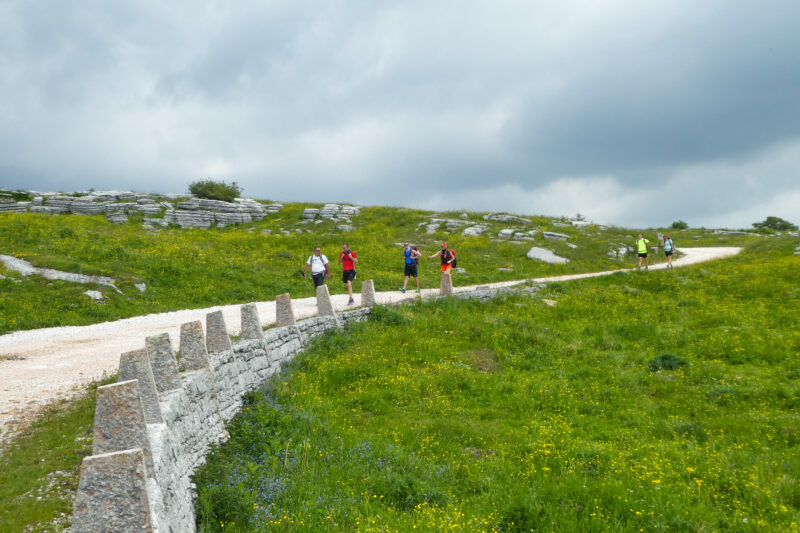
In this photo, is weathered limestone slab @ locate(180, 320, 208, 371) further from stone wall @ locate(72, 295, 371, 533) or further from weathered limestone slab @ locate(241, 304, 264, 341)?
weathered limestone slab @ locate(241, 304, 264, 341)

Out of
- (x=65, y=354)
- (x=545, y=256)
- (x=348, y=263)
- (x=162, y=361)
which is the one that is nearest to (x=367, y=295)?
(x=348, y=263)

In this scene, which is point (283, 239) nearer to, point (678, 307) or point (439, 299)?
point (439, 299)

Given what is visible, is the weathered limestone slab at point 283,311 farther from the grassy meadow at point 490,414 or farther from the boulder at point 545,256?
the boulder at point 545,256

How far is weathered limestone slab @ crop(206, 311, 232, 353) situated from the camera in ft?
28.9

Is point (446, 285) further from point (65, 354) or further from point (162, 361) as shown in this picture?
point (162, 361)

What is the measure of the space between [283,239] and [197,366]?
28119mm

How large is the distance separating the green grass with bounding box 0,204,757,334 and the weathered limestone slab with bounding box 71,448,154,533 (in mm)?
12699

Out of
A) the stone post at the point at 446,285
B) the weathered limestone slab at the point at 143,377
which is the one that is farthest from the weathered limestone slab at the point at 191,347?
the stone post at the point at 446,285

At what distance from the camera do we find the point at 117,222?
39.3 metres

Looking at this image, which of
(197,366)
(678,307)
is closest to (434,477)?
(197,366)

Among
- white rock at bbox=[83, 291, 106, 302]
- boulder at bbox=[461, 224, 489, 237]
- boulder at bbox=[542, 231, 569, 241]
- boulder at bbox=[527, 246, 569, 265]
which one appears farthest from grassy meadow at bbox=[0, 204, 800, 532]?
boulder at bbox=[461, 224, 489, 237]

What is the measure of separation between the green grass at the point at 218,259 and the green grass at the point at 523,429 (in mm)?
8940

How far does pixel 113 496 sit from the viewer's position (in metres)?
4.05

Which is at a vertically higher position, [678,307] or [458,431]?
[678,307]
